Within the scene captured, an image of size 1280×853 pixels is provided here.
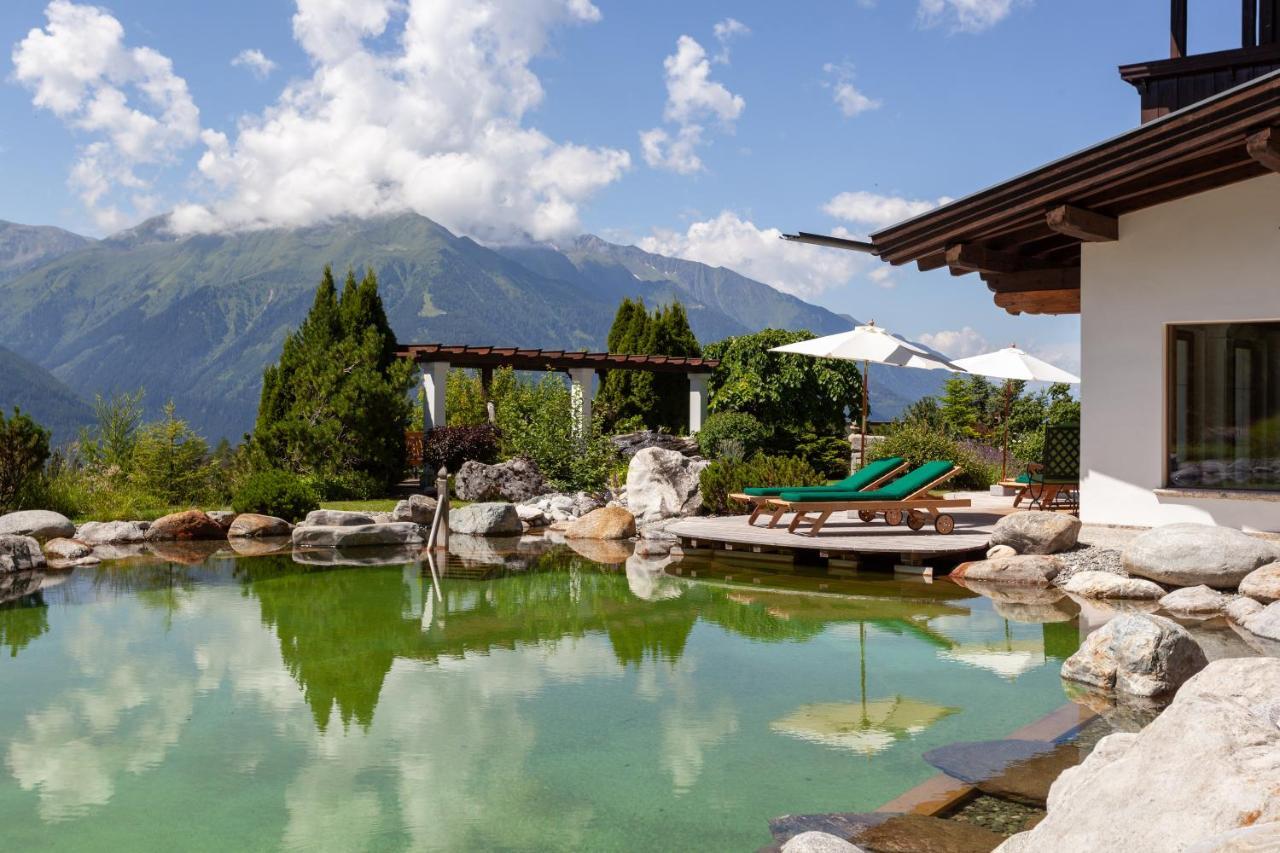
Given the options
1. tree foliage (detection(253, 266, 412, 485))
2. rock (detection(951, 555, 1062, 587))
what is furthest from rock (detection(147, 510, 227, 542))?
rock (detection(951, 555, 1062, 587))

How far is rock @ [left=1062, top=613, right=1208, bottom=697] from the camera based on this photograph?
6145 mm

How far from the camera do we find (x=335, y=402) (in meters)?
17.9

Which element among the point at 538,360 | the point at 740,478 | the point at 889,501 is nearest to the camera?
the point at 889,501

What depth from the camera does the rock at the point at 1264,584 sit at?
27.4ft

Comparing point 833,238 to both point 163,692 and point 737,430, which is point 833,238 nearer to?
point 737,430

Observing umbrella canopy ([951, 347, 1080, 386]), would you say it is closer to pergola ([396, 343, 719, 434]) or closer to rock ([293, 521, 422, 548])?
pergola ([396, 343, 719, 434])

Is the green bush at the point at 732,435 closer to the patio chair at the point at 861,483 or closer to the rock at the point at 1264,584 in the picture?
the patio chair at the point at 861,483

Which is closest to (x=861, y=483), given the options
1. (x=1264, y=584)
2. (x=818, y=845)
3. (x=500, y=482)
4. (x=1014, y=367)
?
(x=1014, y=367)

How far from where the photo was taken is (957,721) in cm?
580

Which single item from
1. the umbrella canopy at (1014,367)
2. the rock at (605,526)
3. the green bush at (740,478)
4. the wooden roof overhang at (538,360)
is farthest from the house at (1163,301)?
the wooden roof overhang at (538,360)

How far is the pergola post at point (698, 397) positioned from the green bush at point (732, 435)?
4.33 metres

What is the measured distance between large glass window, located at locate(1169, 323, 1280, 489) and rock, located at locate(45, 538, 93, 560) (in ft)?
39.7

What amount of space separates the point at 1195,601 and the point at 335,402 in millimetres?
13351

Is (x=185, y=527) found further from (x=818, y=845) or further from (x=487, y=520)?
(x=818, y=845)
